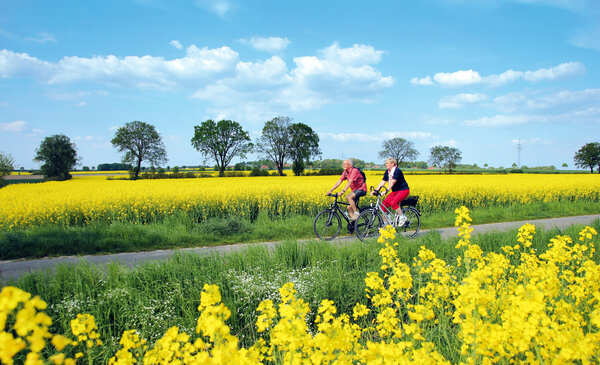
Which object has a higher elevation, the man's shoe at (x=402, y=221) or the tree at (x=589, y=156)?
the tree at (x=589, y=156)

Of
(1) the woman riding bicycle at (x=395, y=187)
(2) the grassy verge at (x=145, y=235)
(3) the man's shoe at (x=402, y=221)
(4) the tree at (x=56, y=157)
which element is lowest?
(2) the grassy verge at (x=145, y=235)

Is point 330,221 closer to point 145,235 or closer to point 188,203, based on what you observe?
point 145,235

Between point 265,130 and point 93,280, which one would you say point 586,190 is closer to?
point 93,280

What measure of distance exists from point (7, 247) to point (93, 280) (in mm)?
4996

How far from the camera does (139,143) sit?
195 ft

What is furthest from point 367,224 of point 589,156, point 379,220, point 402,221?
point 589,156

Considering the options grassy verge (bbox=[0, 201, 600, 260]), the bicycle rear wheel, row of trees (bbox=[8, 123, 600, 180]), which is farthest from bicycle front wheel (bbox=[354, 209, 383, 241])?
row of trees (bbox=[8, 123, 600, 180])

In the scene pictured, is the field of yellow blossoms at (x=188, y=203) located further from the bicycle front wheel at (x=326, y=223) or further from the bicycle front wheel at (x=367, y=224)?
the bicycle front wheel at (x=367, y=224)

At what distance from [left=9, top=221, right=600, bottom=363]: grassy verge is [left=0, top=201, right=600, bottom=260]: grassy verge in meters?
2.12

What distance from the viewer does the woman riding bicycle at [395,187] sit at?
8594mm

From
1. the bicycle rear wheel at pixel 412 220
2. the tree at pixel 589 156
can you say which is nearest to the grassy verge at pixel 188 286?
the bicycle rear wheel at pixel 412 220

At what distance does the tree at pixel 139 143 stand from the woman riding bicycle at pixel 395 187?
57016 mm

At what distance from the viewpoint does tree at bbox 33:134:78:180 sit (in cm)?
4794

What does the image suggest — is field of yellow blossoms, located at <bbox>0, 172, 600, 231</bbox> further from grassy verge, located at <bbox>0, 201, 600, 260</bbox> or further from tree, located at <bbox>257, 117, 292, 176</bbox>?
tree, located at <bbox>257, 117, 292, 176</bbox>
